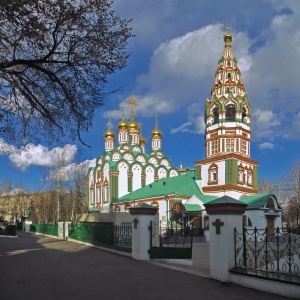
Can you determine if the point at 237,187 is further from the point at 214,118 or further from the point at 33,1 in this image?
the point at 33,1

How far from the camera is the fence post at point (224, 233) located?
759 centimetres

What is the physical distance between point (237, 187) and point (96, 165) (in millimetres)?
23569

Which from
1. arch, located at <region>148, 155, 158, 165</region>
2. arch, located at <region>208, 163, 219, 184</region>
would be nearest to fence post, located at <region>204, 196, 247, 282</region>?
arch, located at <region>208, 163, 219, 184</region>

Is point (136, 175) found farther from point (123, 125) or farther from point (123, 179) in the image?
point (123, 125)

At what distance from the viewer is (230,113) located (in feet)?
114

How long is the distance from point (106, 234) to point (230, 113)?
22.9 meters

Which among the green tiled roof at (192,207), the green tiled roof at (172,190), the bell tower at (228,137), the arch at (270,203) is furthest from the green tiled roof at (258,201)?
the green tiled roof at (192,207)

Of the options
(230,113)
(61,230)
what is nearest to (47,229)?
(61,230)

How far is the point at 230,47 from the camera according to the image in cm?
3675

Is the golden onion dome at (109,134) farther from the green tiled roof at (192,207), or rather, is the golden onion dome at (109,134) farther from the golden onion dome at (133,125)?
the green tiled roof at (192,207)

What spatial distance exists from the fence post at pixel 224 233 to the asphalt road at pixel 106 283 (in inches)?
12.6

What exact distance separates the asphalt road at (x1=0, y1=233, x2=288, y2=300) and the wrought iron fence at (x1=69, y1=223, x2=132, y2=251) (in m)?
2.50

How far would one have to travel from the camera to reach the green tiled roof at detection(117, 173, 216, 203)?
35188 mm

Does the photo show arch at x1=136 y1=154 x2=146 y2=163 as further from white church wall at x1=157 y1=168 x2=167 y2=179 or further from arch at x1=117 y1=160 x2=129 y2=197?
arch at x1=117 y1=160 x2=129 y2=197
